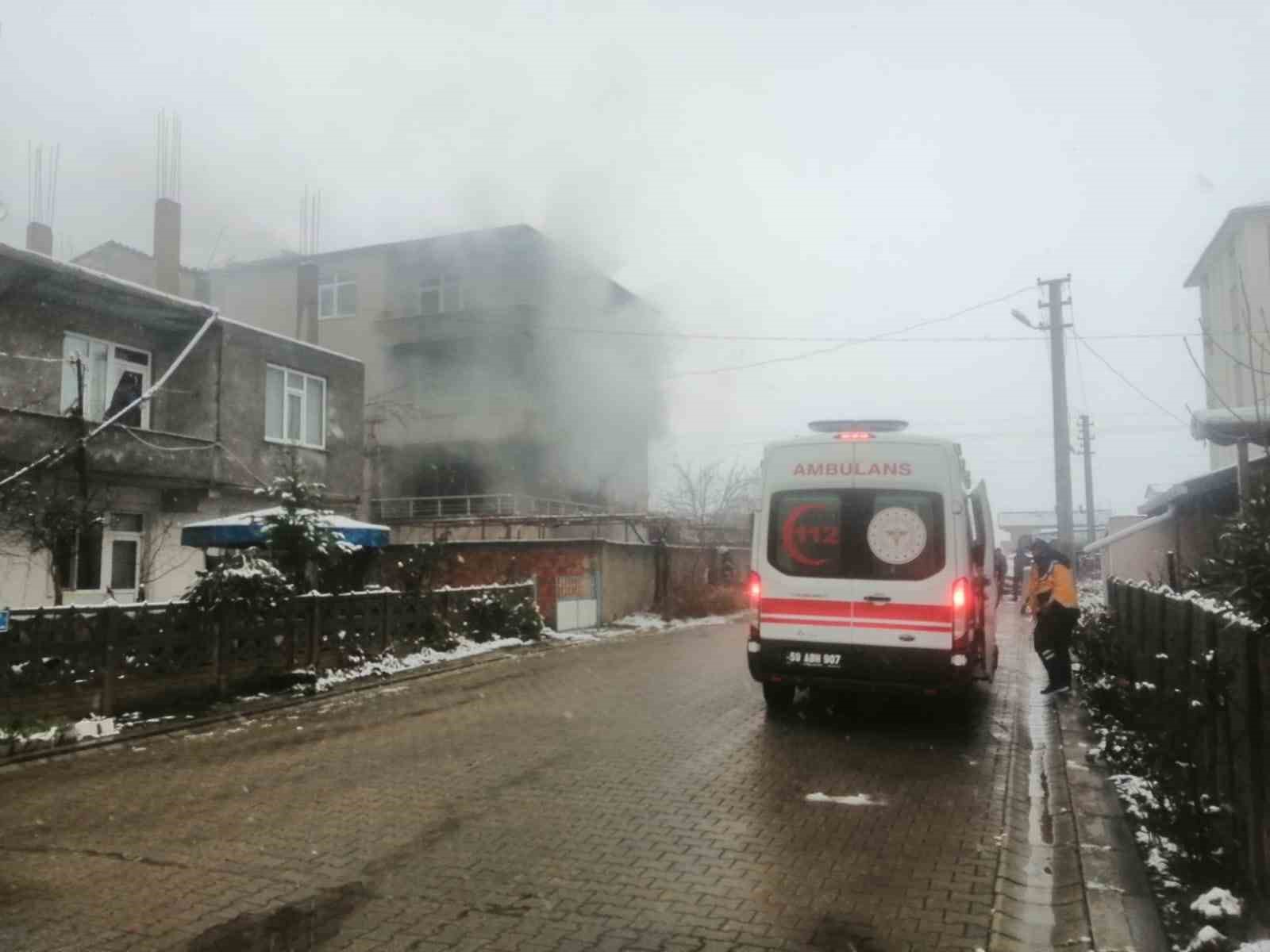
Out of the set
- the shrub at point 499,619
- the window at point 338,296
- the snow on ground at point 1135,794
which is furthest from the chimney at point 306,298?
the snow on ground at point 1135,794

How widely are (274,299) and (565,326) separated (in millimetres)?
13578

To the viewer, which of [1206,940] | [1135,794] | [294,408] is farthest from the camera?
[294,408]

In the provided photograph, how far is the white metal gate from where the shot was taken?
1883 cm

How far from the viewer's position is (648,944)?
3855mm

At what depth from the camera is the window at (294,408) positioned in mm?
18984

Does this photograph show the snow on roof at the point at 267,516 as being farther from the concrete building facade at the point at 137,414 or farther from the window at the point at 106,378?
the window at the point at 106,378

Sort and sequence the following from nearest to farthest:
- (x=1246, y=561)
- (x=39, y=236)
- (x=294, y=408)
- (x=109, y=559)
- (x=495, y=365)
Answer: (x=1246, y=561) < (x=109, y=559) < (x=294, y=408) < (x=39, y=236) < (x=495, y=365)

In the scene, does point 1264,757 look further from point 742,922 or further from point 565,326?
point 565,326

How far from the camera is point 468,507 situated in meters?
30.6

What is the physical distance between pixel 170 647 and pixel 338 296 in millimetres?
27588

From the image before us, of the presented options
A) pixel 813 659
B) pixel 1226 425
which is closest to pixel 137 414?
pixel 813 659

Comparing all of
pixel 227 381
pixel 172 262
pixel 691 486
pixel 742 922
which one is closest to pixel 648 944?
pixel 742 922

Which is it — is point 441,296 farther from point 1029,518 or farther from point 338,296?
point 1029,518

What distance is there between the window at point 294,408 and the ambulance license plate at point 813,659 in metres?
13.4
